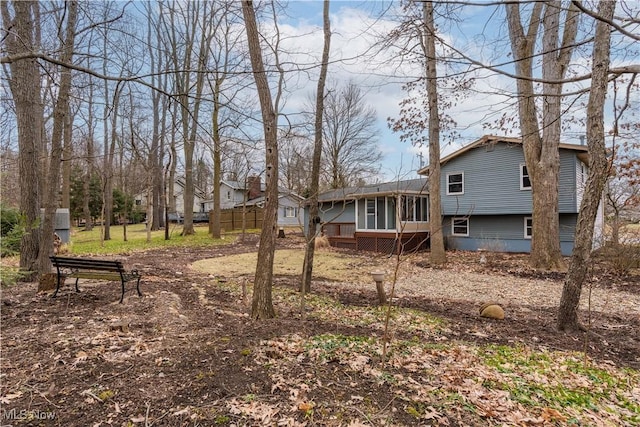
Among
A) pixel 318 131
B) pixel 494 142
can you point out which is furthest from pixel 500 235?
pixel 318 131

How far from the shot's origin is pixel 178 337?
381 centimetres

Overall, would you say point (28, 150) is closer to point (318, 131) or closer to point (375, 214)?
point (318, 131)

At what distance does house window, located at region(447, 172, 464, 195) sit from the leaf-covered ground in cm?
1157

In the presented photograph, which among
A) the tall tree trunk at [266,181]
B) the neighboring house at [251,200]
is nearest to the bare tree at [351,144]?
the neighboring house at [251,200]

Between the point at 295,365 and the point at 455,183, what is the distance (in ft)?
53.9

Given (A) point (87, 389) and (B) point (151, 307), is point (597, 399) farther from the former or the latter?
(B) point (151, 307)

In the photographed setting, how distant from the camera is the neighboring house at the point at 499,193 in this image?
570 inches

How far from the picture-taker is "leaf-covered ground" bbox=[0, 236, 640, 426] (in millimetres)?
2510

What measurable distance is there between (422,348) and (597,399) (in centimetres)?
163

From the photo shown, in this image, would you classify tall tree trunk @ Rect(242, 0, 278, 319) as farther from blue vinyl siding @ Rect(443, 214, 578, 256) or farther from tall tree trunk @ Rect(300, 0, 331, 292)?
blue vinyl siding @ Rect(443, 214, 578, 256)

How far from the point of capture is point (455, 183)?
17.7m

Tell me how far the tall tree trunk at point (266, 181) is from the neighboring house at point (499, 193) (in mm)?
10836

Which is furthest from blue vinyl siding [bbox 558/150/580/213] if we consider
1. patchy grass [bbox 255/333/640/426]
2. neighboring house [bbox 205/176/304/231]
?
neighboring house [bbox 205/176/304/231]

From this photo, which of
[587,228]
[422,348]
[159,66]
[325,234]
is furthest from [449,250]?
[159,66]
